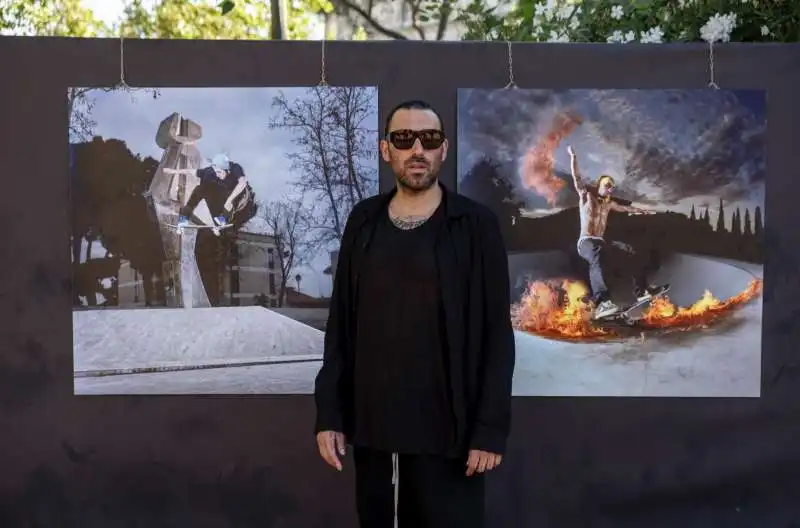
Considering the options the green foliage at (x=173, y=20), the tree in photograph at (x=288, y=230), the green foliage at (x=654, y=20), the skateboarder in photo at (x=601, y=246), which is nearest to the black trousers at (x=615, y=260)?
the skateboarder in photo at (x=601, y=246)

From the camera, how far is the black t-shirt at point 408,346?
2.31 meters

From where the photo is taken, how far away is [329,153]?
338cm

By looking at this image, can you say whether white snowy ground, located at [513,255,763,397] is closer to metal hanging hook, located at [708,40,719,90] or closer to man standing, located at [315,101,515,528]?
metal hanging hook, located at [708,40,719,90]

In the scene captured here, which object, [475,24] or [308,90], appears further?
[475,24]

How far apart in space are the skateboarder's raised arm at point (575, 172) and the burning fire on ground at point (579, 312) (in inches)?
15.5

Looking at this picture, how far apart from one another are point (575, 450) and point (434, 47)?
1.79 meters

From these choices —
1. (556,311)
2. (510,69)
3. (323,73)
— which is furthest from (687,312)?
(323,73)

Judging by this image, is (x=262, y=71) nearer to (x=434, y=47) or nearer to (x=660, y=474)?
(x=434, y=47)

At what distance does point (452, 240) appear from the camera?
2.34m

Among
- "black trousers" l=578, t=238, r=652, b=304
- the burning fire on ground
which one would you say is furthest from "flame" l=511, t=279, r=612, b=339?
"black trousers" l=578, t=238, r=652, b=304

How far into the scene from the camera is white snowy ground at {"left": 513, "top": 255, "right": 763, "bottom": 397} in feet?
11.1

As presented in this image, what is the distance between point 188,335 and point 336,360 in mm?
1166

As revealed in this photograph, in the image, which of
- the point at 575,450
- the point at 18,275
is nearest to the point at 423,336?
the point at 575,450

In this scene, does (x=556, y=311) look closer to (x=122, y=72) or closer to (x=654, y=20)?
(x=654, y=20)
